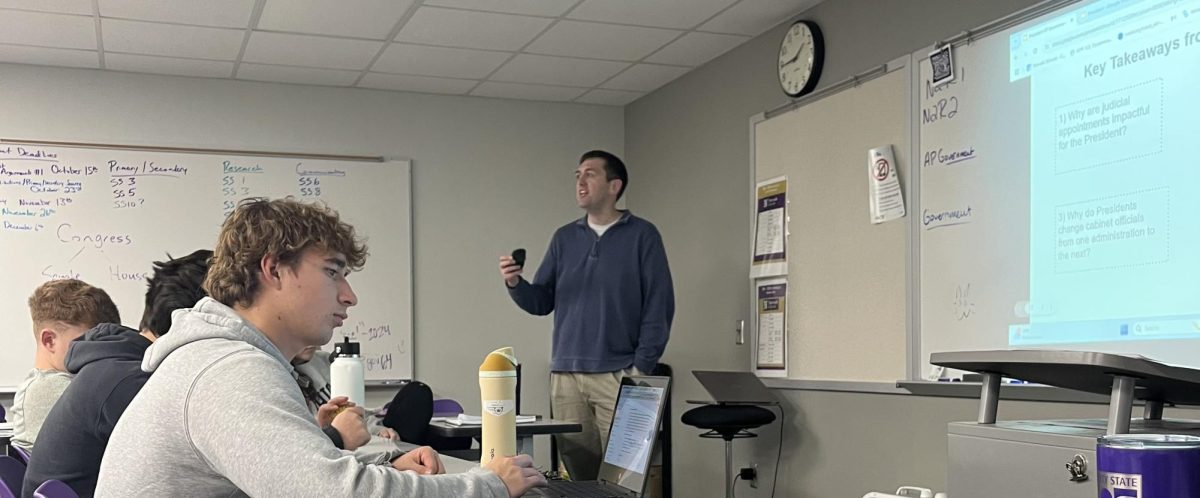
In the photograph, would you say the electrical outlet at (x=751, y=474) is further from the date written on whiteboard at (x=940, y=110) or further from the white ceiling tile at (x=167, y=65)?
the white ceiling tile at (x=167, y=65)

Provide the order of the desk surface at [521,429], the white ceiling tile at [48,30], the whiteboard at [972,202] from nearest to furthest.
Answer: the desk surface at [521,429]
the whiteboard at [972,202]
the white ceiling tile at [48,30]

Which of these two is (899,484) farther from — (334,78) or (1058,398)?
(334,78)

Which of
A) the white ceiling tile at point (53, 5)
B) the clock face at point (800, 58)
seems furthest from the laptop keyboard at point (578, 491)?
the white ceiling tile at point (53, 5)

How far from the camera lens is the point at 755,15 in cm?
447

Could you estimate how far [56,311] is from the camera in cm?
357

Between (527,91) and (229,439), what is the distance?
4634mm

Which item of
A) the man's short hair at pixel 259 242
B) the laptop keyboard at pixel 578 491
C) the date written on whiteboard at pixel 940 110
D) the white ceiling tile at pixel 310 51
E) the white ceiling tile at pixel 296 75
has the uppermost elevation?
the white ceiling tile at pixel 310 51

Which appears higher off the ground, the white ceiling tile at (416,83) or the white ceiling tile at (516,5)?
the white ceiling tile at (516,5)

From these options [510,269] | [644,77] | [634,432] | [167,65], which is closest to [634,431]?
[634,432]

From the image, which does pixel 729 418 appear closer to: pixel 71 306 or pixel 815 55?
pixel 815 55

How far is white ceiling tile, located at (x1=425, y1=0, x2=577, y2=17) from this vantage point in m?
4.29

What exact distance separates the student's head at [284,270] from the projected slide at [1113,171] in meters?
2.10

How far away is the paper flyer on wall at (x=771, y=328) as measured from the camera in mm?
4570

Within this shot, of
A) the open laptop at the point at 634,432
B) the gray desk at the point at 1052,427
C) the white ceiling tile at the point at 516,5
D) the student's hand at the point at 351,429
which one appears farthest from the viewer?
the white ceiling tile at the point at 516,5
